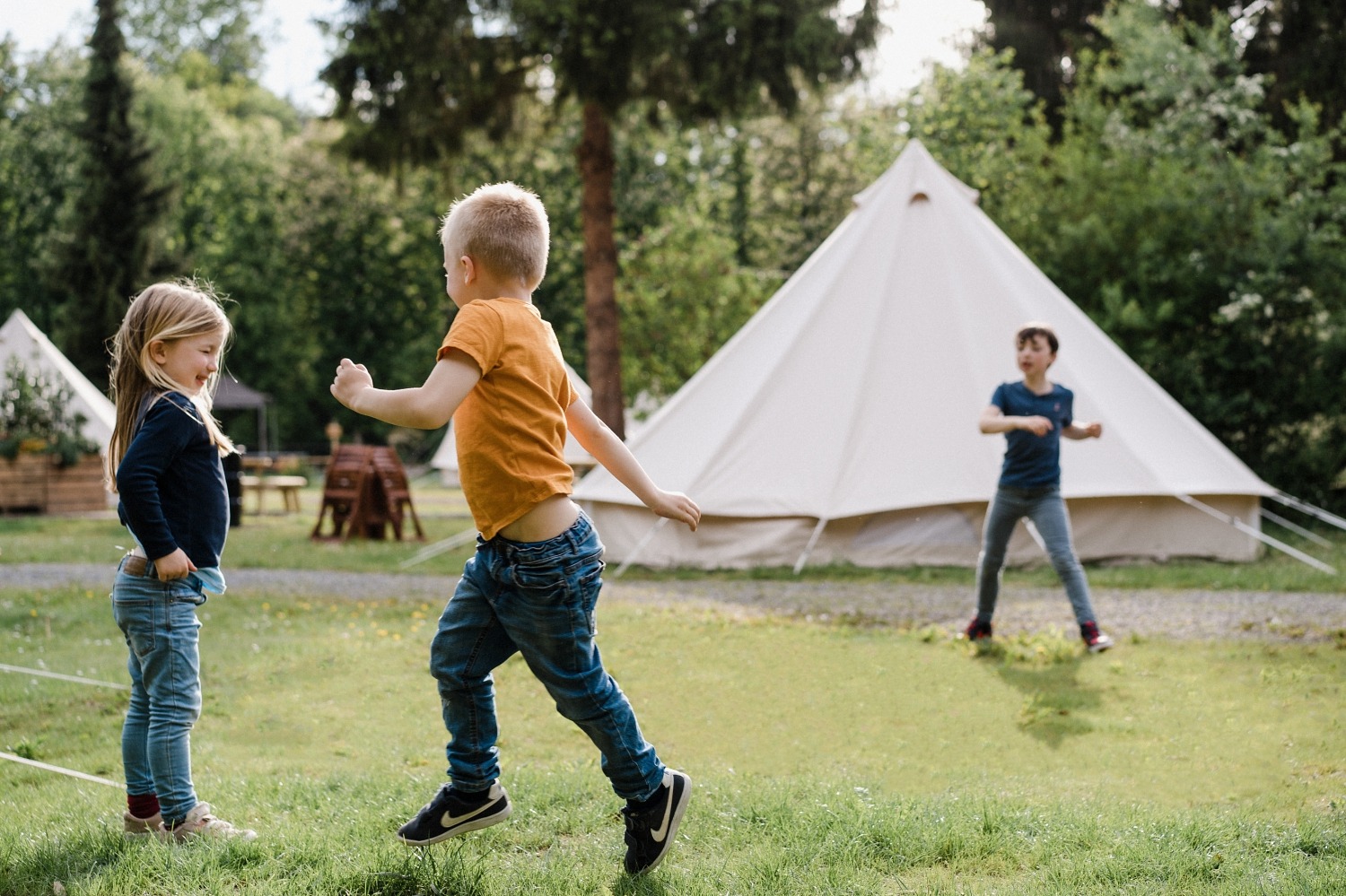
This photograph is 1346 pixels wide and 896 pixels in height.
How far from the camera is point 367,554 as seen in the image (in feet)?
37.7

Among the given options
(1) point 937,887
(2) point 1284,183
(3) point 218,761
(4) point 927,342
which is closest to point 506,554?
(1) point 937,887

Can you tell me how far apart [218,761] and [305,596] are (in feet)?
14.6

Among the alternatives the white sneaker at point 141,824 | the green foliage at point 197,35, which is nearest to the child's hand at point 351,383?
the white sneaker at point 141,824

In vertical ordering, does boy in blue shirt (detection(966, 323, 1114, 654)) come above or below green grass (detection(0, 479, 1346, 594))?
above

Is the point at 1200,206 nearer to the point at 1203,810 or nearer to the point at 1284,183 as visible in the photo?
the point at 1284,183

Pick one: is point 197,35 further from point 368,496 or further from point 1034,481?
point 1034,481

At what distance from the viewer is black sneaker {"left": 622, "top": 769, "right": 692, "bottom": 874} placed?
2902 mm

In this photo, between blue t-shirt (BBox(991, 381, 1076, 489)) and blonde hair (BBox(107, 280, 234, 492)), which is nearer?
blonde hair (BBox(107, 280, 234, 492))

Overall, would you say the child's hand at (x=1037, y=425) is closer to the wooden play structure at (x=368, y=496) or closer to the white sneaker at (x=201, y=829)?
the white sneaker at (x=201, y=829)

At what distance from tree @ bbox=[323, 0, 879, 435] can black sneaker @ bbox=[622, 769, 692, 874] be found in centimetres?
925

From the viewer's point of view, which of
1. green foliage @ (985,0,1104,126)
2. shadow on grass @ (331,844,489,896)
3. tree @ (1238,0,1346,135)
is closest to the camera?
shadow on grass @ (331,844,489,896)

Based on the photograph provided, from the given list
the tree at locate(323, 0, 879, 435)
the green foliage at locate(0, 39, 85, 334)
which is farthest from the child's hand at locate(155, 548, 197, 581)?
the green foliage at locate(0, 39, 85, 334)

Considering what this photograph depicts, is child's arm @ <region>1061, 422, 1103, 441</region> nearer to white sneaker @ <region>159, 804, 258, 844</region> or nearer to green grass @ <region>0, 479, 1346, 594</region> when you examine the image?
green grass @ <region>0, 479, 1346, 594</region>

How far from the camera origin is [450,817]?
9.62 feet
